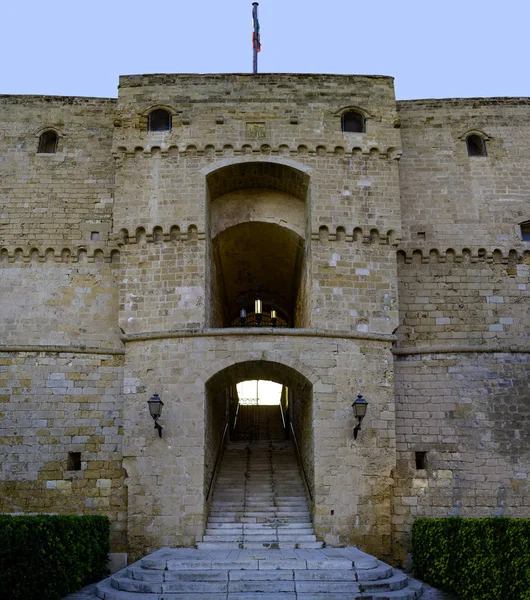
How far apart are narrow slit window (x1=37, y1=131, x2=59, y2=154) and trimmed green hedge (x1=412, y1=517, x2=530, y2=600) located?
11889mm

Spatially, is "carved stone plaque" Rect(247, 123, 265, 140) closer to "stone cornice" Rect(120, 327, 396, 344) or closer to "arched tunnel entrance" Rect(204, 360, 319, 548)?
"stone cornice" Rect(120, 327, 396, 344)

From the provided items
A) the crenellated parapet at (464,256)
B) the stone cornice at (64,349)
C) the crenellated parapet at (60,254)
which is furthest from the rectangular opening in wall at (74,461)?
the crenellated parapet at (464,256)

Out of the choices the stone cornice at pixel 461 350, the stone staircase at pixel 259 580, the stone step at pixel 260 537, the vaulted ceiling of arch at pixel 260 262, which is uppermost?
the vaulted ceiling of arch at pixel 260 262

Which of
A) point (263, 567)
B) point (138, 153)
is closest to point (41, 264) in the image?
point (138, 153)

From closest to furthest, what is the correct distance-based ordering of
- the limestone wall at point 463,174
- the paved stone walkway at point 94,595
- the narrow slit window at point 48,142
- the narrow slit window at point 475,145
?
the paved stone walkway at point 94,595 → the limestone wall at point 463,174 → the narrow slit window at point 48,142 → the narrow slit window at point 475,145

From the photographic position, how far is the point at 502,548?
10070 mm

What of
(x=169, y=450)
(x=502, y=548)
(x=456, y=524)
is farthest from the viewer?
(x=169, y=450)

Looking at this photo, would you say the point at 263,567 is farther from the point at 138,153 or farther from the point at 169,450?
the point at 138,153

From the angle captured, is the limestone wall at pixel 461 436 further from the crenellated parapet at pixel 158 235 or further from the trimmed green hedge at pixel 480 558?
the crenellated parapet at pixel 158 235

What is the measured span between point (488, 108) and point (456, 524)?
10.3 metres

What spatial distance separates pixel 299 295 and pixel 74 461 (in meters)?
6.58

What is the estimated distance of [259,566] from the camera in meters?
10.7

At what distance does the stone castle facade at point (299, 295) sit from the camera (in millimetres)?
13617

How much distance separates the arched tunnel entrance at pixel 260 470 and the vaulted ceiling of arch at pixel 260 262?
311cm
